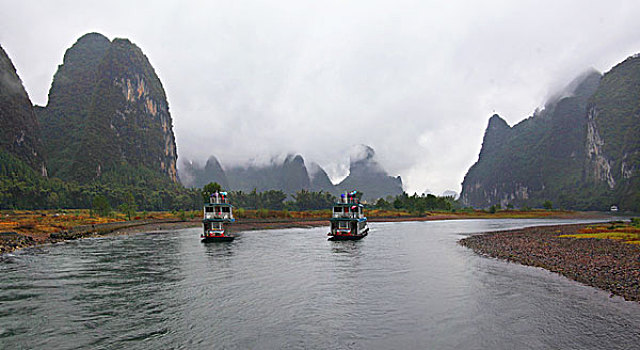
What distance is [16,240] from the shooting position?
55219 mm

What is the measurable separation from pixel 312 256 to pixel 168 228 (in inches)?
2461

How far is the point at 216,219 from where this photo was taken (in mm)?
60750

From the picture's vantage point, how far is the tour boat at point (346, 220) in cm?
6406

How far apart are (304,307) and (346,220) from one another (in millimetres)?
42156

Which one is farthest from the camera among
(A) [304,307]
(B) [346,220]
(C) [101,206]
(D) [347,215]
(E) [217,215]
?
(C) [101,206]

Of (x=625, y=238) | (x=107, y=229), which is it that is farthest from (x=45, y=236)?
(x=625, y=238)

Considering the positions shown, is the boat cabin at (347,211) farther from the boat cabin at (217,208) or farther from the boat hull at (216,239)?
the boat hull at (216,239)

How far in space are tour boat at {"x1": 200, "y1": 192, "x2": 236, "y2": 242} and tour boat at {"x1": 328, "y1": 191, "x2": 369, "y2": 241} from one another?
17.2m

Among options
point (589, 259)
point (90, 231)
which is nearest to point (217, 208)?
point (90, 231)

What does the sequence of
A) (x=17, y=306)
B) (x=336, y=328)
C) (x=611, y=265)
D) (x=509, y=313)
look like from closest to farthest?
1. (x=336, y=328)
2. (x=509, y=313)
3. (x=17, y=306)
4. (x=611, y=265)

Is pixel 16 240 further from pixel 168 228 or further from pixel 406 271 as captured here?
pixel 406 271

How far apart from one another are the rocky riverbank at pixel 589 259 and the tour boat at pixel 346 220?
19.2m

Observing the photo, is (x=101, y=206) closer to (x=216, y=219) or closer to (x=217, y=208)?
(x=217, y=208)

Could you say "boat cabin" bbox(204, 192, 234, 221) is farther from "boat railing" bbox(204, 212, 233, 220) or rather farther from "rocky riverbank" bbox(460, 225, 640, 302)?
"rocky riverbank" bbox(460, 225, 640, 302)
